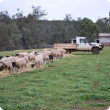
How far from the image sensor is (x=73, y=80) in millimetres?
8914

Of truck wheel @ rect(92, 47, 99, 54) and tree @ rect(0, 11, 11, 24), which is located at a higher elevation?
tree @ rect(0, 11, 11, 24)

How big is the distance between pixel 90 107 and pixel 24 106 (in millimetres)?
1983

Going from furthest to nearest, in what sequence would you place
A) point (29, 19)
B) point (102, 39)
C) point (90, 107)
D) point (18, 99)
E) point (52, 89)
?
1. point (102, 39)
2. point (29, 19)
3. point (52, 89)
4. point (18, 99)
5. point (90, 107)

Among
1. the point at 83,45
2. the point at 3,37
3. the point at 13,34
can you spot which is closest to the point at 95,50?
the point at 83,45

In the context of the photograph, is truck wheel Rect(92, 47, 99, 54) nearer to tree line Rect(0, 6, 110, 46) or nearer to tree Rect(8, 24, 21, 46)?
tree line Rect(0, 6, 110, 46)

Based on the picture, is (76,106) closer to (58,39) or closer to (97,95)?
(97,95)

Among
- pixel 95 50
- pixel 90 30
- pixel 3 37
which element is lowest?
pixel 95 50

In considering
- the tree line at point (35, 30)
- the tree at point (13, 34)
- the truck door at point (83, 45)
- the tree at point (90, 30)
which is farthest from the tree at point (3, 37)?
the tree at point (90, 30)

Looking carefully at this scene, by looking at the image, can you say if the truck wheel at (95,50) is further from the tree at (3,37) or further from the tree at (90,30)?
the tree at (90,30)

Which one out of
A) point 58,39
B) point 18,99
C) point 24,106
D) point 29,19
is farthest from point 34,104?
point 58,39

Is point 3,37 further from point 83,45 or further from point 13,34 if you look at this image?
point 83,45

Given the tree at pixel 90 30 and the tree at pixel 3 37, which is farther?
the tree at pixel 90 30

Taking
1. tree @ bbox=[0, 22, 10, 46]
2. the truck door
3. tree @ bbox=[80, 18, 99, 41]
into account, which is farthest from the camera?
tree @ bbox=[80, 18, 99, 41]

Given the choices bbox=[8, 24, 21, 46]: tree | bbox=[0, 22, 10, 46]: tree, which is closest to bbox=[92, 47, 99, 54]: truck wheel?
bbox=[0, 22, 10, 46]: tree
